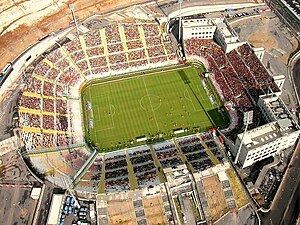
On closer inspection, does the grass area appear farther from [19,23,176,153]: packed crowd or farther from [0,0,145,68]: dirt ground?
[0,0,145,68]: dirt ground

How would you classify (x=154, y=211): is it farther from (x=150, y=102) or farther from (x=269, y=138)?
(x=150, y=102)

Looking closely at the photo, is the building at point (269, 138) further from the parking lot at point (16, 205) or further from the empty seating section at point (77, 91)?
the parking lot at point (16, 205)

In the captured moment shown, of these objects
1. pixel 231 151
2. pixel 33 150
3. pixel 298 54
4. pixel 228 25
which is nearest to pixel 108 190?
pixel 33 150

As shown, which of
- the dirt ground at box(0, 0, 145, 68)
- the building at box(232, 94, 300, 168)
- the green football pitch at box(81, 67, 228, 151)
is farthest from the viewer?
the dirt ground at box(0, 0, 145, 68)

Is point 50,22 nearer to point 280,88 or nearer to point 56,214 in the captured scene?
point 56,214

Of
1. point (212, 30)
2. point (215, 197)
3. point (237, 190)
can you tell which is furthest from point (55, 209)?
point (212, 30)

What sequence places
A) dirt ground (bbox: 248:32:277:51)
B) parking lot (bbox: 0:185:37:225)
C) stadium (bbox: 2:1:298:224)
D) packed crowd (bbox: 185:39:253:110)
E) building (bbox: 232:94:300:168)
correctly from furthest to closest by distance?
dirt ground (bbox: 248:32:277:51) < packed crowd (bbox: 185:39:253:110) < building (bbox: 232:94:300:168) < stadium (bbox: 2:1:298:224) < parking lot (bbox: 0:185:37:225)

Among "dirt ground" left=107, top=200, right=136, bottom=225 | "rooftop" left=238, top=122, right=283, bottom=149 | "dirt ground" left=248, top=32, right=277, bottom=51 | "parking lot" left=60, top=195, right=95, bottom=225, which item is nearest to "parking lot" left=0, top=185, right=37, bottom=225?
"parking lot" left=60, top=195, right=95, bottom=225
